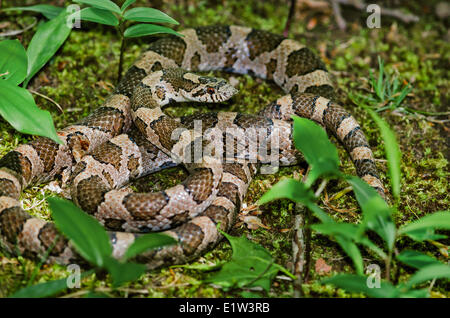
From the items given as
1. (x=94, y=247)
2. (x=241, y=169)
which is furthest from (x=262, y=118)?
(x=94, y=247)

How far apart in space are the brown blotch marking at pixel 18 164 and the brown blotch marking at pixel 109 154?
0.75m

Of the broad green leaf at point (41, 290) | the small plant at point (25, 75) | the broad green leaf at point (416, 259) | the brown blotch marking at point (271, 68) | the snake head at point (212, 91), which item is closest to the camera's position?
the broad green leaf at point (41, 290)

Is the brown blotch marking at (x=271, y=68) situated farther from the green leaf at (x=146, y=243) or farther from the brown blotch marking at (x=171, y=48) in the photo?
the green leaf at (x=146, y=243)

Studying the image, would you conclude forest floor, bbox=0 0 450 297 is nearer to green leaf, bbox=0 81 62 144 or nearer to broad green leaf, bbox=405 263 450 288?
broad green leaf, bbox=405 263 450 288

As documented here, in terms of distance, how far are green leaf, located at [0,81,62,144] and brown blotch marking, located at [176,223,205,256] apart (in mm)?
1549

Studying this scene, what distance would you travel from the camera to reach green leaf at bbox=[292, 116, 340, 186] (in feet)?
12.0

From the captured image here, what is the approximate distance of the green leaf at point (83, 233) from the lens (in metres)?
3.43

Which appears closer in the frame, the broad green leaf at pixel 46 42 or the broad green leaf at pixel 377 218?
the broad green leaf at pixel 377 218

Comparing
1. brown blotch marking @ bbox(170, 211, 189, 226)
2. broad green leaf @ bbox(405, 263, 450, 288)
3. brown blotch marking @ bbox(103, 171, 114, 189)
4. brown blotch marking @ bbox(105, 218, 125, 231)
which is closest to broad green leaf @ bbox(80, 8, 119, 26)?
brown blotch marking @ bbox(103, 171, 114, 189)

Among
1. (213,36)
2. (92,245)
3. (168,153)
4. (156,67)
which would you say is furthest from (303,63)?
(92,245)

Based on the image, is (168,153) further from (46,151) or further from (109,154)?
(46,151)

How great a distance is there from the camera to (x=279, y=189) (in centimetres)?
366

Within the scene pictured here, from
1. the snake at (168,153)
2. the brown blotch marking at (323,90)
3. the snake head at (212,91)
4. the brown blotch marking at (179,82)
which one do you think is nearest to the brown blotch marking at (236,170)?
the snake at (168,153)
